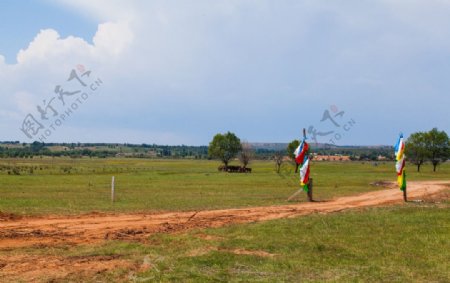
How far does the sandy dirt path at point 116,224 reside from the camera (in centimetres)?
1452

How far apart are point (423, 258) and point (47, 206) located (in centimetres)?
1613

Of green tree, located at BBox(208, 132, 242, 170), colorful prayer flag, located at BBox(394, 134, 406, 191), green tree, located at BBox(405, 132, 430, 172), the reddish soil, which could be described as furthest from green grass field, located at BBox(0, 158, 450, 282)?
green tree, located at BBox(208, 132, 242, 170)

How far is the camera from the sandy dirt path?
14.5m

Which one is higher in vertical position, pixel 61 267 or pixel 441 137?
pixel 441 137

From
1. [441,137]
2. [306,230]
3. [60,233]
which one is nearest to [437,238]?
[306,230]

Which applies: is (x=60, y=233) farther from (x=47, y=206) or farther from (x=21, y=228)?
(x=47, y=206)

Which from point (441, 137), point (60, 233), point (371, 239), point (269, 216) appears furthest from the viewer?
point (441, 137)

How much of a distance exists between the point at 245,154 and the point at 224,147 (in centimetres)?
592

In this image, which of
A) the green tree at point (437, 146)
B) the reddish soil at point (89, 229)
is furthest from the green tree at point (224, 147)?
the reddish soil at point (89, 229)

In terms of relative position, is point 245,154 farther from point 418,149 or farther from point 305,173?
point 305,173

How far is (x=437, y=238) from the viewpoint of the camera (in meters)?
14.5

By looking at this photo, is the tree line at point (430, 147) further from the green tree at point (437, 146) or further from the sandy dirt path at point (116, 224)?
the sandy dirt path at point (116, 224)

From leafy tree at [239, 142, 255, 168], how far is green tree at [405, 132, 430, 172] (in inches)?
976

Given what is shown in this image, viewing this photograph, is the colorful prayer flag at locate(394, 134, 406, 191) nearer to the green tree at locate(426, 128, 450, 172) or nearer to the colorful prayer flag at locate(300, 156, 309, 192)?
the colorful prayer flag at locate(300, 156, 309, 192)
